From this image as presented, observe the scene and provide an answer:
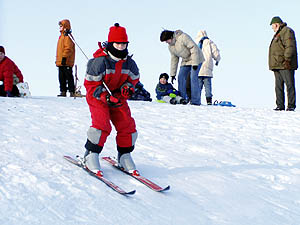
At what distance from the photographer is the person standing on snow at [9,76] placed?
8812 mm

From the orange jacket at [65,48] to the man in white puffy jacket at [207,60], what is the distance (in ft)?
10.3

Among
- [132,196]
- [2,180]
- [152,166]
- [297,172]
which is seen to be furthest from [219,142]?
[2,180]

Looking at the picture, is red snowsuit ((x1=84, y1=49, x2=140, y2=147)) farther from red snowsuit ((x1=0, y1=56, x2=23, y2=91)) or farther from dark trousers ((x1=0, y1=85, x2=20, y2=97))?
dark trousers ((x1=0, y1=85, x2=20, y2=97))

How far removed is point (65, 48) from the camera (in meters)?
9.68

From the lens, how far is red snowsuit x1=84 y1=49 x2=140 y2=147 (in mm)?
3609

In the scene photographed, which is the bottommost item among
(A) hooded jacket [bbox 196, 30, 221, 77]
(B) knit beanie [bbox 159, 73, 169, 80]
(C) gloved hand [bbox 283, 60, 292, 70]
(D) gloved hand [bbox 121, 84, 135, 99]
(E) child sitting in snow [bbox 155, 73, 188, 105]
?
(E) child sitting in snow [bbox 155, 73, 188, 105]

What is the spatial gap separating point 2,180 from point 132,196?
3.34 ft

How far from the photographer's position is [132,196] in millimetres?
3242

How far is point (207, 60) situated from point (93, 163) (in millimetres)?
7067

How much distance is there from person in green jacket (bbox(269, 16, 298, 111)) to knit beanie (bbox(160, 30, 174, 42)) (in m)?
2.15

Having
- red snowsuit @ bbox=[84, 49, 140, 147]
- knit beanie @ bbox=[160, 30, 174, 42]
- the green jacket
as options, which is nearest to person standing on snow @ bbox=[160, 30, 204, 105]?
knit beanie @ bbox=[160, 30, 174, 42]

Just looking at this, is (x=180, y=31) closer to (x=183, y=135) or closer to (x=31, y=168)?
(x=183, y=135)

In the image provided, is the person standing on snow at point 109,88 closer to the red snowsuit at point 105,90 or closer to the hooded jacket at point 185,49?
the red snowsuit at point 105,90

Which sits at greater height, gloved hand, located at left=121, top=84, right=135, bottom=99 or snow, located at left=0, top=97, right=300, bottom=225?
gloved hand, located at left=121, top=84, right=135, bottom=99
